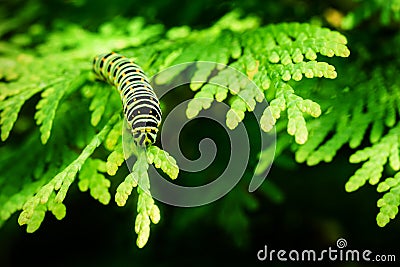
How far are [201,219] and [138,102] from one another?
2.44m

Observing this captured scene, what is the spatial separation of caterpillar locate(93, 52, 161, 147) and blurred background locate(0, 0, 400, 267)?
1.50 meters

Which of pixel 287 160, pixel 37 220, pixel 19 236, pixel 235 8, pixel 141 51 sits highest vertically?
pixel 235 8

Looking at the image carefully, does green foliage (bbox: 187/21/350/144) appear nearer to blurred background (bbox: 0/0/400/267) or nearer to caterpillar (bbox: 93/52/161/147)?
caterpillar (bbox: 93/52/161/147)

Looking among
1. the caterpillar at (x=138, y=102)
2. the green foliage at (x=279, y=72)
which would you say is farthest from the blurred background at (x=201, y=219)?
the caterpillar at (x=138, y=102)

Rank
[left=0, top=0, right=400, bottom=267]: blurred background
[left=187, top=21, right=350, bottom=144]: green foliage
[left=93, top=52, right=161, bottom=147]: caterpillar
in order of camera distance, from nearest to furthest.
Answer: [left=93, top=52, right=161, bottom=147]: caterpillar < [left=187, top=21, right=350, bottom=144]: green foliage < [left=0, top=0, right=400, bottom=267]: blurred background

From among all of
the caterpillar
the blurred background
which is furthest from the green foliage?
the blurred background

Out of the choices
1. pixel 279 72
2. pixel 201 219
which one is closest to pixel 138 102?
pixel 279 72

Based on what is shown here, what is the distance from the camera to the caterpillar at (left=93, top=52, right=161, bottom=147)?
205 cm

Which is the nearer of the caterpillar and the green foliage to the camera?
the caterpillar

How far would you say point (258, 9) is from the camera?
3.66 meters

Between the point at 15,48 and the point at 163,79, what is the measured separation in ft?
5.69

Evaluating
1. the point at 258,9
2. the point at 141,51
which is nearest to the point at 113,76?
the point at 141,51

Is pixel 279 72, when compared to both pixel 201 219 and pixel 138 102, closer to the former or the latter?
pixel 138 102

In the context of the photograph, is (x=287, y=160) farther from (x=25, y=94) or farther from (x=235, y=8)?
(x=25, y=94)
